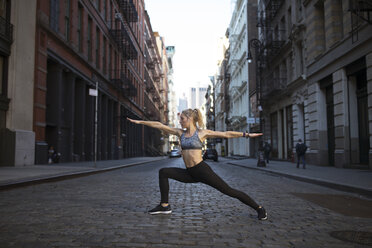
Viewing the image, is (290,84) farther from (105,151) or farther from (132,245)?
(132,245)

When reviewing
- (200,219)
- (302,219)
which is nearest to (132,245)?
(200,219)

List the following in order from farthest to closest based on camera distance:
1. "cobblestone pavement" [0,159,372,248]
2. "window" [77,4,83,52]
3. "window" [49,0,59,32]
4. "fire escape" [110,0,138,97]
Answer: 1. "fire escape" [110,0,138,97]
2. "window" [77,4,83,52]
3. "window" [49,0,59,32]
4. "cobblestone pavement" [0,159,372,248]

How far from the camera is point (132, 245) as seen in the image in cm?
381

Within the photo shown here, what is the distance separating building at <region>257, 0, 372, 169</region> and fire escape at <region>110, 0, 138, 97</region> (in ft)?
44.2

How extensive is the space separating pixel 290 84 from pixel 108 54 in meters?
16.8

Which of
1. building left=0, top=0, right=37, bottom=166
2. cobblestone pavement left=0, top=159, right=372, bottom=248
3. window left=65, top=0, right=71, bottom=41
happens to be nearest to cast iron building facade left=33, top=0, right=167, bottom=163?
window left=65, top=0, right=71, bottom=41

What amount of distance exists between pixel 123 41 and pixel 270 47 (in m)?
15.6

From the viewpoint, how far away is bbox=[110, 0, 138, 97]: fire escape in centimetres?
3497

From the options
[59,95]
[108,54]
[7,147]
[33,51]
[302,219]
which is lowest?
[302,219]

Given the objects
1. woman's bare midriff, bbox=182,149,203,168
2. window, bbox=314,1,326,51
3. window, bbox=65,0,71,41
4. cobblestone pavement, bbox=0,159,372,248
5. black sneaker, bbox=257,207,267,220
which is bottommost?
cobblestone pavement, bbox=0,159,372,248

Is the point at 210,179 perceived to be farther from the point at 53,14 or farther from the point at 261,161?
the point at 53,14

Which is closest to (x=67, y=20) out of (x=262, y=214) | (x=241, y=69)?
(x=262, y=214)

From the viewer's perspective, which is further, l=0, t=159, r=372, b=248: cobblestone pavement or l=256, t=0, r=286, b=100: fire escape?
l=256, t=0, r=286, b=100: fire escape

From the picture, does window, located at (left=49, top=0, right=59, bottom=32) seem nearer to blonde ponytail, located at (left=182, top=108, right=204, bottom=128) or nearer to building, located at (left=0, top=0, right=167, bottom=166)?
building, located at (left=0, top=0, right=167, bottom=166)
